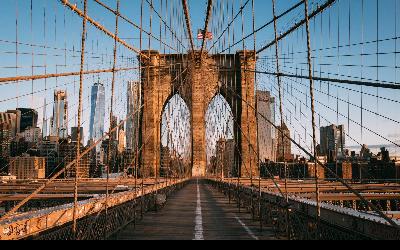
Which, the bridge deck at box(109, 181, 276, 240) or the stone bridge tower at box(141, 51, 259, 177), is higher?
the stone bridge tower at box(141, 51, 259, 177)

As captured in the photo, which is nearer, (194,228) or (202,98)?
(194,228)

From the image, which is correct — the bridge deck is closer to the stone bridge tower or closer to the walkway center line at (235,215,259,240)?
the walkway center line at (235,215,259,240)

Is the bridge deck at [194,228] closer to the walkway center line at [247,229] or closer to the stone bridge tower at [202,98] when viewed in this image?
the walkway center line at [247,229]

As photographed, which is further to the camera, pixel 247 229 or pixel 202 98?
pixel 202 98

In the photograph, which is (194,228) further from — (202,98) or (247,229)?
(202,98)

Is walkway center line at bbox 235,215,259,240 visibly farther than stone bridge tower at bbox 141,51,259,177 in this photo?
No

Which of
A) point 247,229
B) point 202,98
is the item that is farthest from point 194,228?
point 202,98

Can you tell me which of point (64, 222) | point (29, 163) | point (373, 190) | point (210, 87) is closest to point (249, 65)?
point (210, 87)

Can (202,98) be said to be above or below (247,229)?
above

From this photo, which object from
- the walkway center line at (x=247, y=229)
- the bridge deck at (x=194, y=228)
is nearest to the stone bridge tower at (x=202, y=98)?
the bridge deck at (x=194, y=228)

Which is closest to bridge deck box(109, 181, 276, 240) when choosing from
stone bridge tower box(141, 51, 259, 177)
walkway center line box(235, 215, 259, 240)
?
walkway center line box(235, 215, 259, 240)

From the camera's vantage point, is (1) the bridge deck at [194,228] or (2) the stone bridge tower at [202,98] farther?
(2) the stone bridge tower at [202,98]

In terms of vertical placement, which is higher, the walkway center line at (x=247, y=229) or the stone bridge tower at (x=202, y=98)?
the stone bridge tower at (x=202, y=98)
